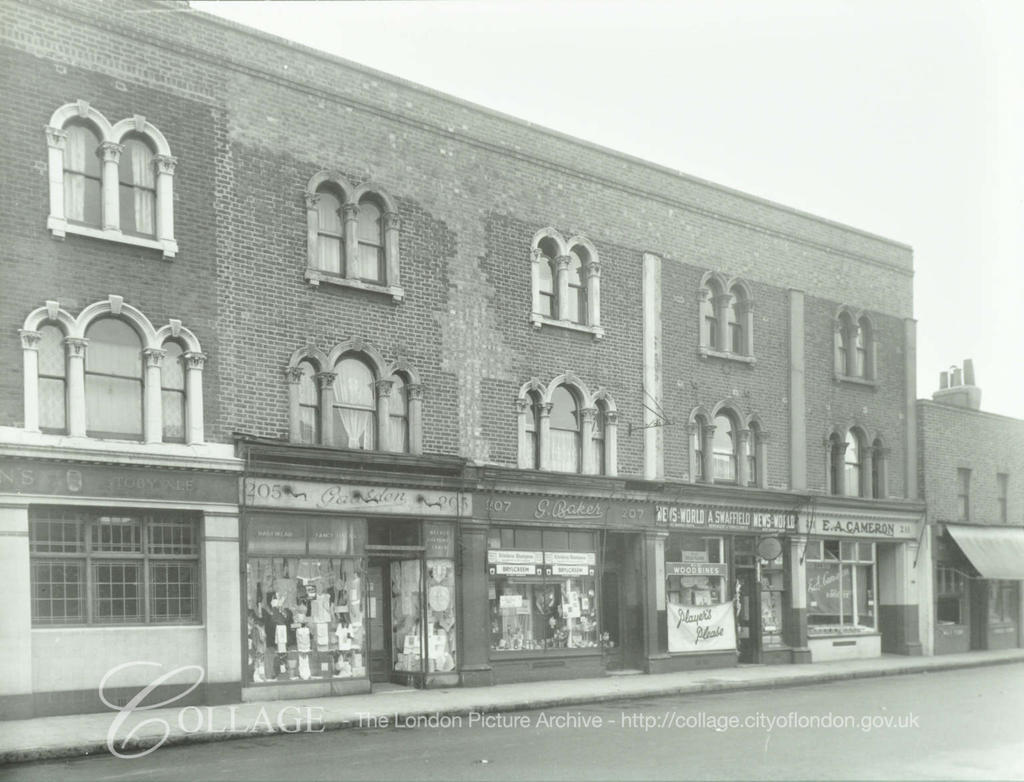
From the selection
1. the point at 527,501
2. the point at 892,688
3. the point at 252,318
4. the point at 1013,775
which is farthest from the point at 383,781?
the point at 892,688

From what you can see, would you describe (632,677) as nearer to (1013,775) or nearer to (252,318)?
(252,318)

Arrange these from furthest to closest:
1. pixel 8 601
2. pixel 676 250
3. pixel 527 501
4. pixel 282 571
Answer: pixel 676 250
pixel 527 501
pixel 282 571
pixel 8 601

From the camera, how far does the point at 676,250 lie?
1047 inches

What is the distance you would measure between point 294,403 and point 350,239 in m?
3.15

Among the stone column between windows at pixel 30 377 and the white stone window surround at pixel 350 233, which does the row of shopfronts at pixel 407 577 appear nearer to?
the stone column between windows at pixel 30 377

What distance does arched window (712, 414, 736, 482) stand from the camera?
1069 inches

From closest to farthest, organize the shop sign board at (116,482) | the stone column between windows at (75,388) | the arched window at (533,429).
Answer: the shop sign board at (116,482) → the stone column between windows at (75,388) → the arched window at (533,429)

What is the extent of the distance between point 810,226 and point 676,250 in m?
5.30

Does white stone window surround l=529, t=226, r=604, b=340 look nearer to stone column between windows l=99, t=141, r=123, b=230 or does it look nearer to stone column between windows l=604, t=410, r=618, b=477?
stone column between windows l=604, t=410, r=618, b=477

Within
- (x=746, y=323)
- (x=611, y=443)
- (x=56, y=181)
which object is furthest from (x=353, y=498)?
(x=746, y=323)

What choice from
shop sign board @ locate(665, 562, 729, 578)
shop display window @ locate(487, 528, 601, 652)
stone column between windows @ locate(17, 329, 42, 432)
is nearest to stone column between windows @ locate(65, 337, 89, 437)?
stone column between windows @ locate(17, 329, 42, 432)

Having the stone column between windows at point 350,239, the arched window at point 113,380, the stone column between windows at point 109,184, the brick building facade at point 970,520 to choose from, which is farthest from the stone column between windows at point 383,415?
the brick building facade at point 970,520

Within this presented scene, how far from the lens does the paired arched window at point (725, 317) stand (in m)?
27.2

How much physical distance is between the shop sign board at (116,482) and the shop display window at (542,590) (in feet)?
19.9
